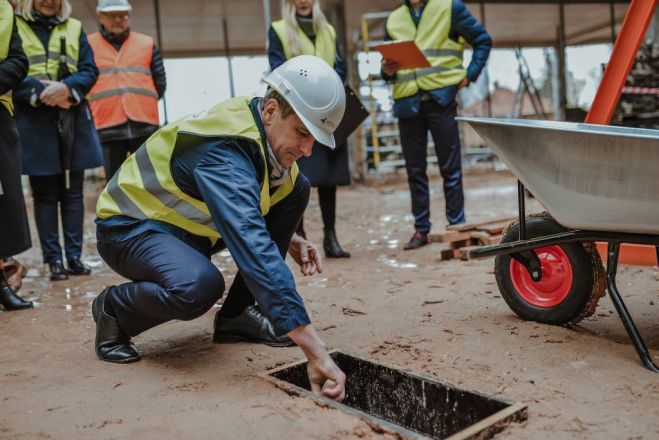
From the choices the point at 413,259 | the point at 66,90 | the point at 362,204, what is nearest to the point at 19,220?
the point at 66,90

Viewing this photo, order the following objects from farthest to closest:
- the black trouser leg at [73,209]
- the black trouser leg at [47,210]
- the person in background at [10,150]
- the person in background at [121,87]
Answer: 1. the person in background at [121,87]
2. the black trouser leg at [73,209]
3. the black trouser leg at [47,210]
4. the person in background at [10,150]

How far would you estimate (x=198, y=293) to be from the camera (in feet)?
7.21

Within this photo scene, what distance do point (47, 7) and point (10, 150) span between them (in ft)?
3.66

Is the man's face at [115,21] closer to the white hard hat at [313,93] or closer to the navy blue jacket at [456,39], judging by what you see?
the navy blue jacket at [456,39]

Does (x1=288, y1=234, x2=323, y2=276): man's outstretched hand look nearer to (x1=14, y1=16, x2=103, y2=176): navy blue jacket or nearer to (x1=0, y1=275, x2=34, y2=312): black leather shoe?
(x1=0, y1=275, x2=34, y2=312): black leather shoe

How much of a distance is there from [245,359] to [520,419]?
40.1 inches

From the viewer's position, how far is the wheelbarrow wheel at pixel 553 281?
2.46 m

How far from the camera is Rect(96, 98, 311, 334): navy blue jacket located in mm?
1813

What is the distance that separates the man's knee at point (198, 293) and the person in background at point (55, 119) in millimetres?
2165

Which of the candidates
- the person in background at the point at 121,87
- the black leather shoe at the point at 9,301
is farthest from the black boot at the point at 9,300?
the person in background at the point at 121,87

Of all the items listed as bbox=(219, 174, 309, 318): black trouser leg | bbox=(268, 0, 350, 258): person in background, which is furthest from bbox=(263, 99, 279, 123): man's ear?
bbox=(268, 0, 350, 258): person in background

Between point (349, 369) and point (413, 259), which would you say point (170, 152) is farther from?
point (413, 259)

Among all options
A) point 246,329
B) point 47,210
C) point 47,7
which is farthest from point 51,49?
point 246,329

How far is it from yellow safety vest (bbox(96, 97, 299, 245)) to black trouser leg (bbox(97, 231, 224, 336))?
0.09m
